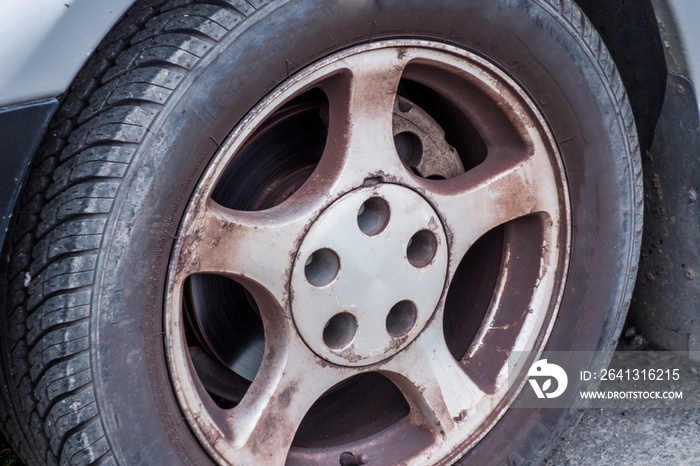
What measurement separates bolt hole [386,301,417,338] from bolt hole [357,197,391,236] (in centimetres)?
21

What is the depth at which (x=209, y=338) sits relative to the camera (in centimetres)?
187

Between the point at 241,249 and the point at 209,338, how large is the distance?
0.44m

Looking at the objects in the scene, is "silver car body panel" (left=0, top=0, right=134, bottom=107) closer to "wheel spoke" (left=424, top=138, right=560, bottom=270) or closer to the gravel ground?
"wheel spoke" (left=424, top=138, right=560, bottom=270)

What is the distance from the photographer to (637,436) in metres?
2.35

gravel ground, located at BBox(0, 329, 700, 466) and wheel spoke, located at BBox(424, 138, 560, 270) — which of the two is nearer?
wheel spoke, located at BBox(424, 138, 560, 270)

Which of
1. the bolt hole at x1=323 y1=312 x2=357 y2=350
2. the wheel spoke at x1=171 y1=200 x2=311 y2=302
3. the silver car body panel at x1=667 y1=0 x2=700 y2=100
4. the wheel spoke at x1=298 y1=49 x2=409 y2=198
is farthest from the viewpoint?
the silver car body panel at x1=667 y1=0 x2=700 y2=100

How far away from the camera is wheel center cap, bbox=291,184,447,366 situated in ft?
5.29

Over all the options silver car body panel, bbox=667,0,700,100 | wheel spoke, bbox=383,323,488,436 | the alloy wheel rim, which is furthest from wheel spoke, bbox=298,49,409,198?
silver car body panel, bbox=667,0,700,100

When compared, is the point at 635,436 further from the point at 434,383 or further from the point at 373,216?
the point at 373,216

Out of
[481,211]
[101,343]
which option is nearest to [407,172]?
[481,211]

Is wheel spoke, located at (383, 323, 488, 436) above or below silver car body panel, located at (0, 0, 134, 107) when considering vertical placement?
below

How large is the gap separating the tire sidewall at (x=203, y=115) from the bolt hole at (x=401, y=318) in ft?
1.78

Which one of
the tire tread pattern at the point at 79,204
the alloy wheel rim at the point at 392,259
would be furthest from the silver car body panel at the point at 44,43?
the alloy wheel rim at the point at 392,259

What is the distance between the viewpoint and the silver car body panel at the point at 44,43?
1.25 metres
